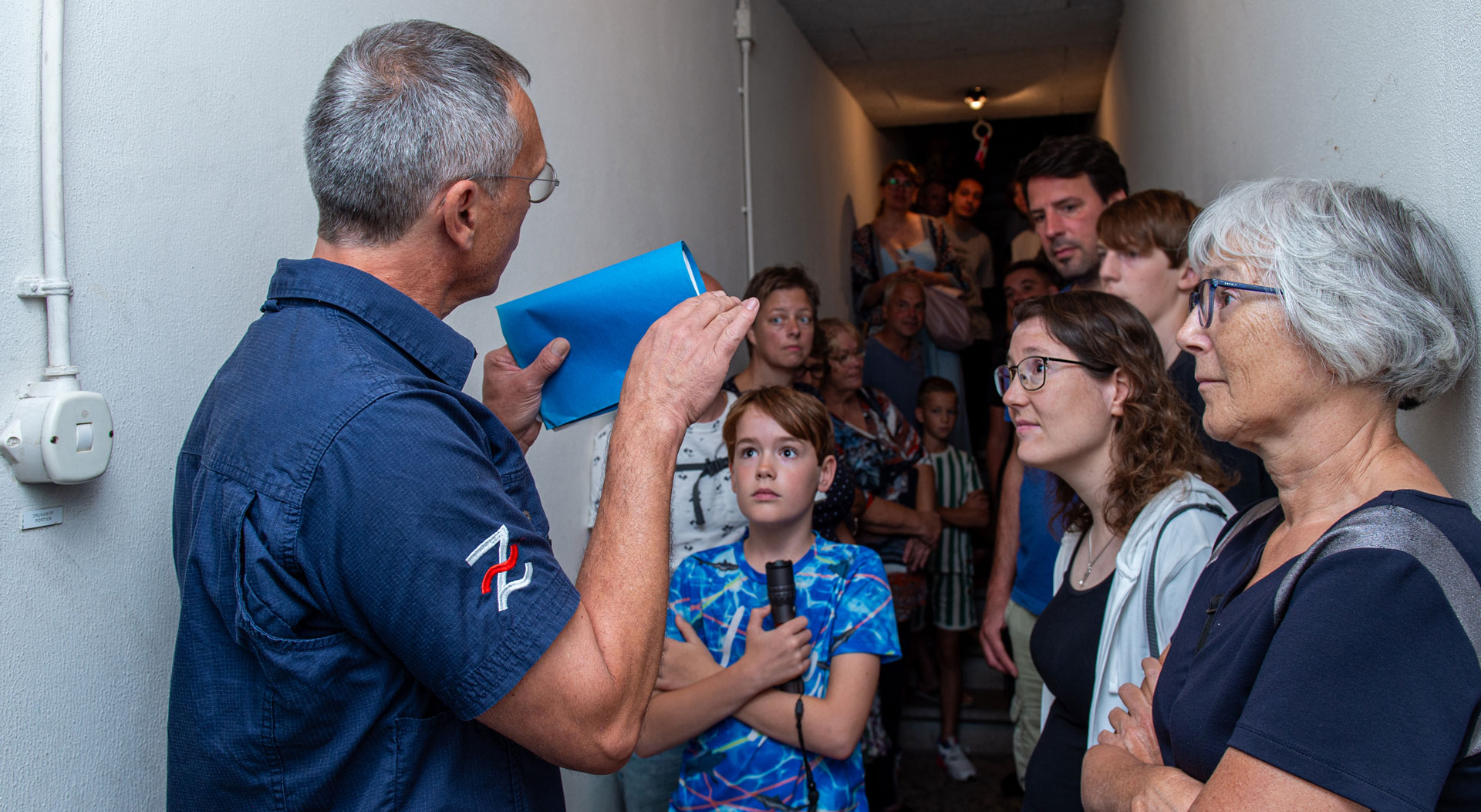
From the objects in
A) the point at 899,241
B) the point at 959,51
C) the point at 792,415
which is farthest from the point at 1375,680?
the point at 959,51

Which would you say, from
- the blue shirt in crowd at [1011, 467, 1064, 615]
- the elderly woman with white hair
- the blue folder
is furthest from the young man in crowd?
the blue folder

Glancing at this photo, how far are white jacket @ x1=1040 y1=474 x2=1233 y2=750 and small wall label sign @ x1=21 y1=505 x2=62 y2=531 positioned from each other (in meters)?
1.37

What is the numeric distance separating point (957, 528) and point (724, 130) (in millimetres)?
1859

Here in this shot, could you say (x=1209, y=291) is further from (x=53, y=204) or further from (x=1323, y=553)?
(x=53, y=204)

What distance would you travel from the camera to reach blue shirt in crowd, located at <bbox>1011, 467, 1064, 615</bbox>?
2424 millimetres

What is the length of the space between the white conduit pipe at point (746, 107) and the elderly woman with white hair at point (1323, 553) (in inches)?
115

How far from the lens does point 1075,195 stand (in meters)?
2.65

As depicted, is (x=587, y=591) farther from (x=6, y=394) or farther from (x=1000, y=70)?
(x=1000, y=70)

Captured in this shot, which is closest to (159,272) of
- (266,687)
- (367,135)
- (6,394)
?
(6,394)

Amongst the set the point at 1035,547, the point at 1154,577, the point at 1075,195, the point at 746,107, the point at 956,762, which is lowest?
the point at 956,762

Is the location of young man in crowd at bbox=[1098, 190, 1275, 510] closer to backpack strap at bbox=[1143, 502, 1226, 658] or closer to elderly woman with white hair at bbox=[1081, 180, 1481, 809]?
backpack strap at bbox=[1143, 502, 1226, 658]

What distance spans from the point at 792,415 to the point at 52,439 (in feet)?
4.38

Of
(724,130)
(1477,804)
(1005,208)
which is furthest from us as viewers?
(1005,208)

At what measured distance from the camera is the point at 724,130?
371 cm
